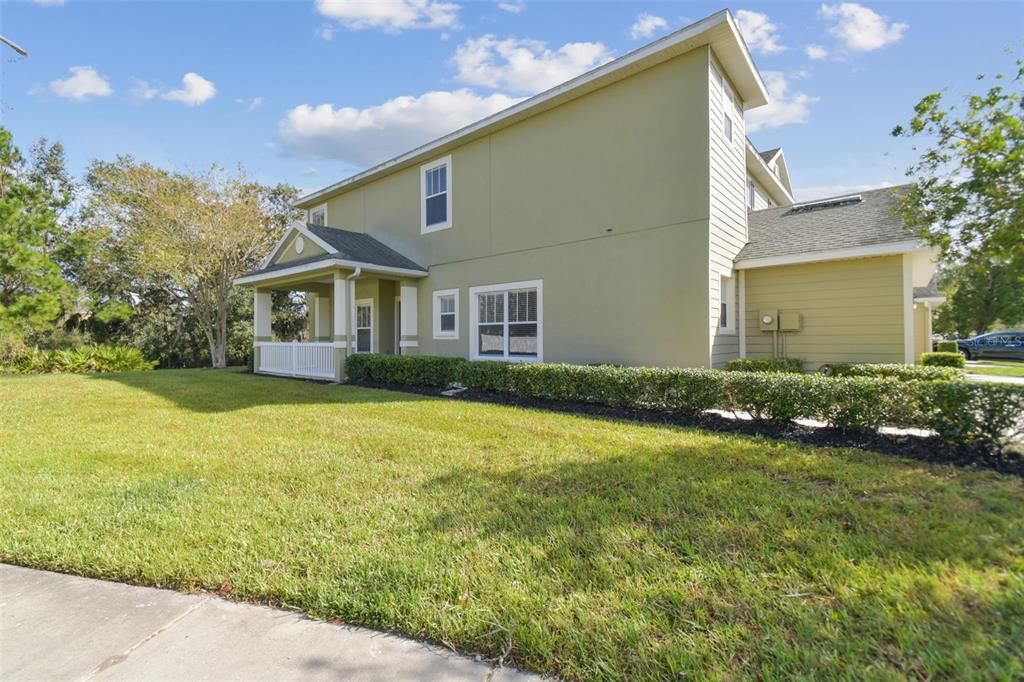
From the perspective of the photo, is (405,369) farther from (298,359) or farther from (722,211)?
(722,211)

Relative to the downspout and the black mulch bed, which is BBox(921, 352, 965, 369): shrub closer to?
the black mulch bed

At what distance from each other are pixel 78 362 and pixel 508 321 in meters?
14.9

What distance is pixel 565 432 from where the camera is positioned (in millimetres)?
6086

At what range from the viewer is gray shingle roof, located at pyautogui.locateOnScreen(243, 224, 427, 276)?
11.9 metres

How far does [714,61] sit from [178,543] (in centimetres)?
1048

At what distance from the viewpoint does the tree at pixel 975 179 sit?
14.7ft

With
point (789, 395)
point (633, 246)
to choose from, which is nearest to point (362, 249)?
point (633, 246)

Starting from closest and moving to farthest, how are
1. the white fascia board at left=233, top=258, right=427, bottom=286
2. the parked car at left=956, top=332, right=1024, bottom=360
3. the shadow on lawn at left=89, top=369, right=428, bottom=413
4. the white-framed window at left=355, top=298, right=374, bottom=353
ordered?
the shadow on lawn at left=89, top=369, right=428, bottom=413, the white fascia board at left=233, top=258, right=427, bottom=286, the white-framed window at left=355, top=298, right=374, bottom=353, the parked car at left=956, top=332, right=1024, bottom=360

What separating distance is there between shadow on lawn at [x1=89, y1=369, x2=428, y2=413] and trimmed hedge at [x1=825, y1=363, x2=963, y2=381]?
759 centimetres

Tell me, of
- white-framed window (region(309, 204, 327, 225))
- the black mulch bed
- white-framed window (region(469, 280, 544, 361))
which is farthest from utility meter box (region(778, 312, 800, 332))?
white-framed window (region(309, 204, 327, 225))

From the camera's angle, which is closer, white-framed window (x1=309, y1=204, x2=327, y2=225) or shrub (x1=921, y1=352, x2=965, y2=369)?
shrub (x1=921, y1=352, x2=965, y2=369)

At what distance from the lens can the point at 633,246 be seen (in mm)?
9180

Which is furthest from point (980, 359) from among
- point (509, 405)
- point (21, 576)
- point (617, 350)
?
point (21, 576)

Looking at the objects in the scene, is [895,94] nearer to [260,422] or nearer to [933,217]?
[933,217]
